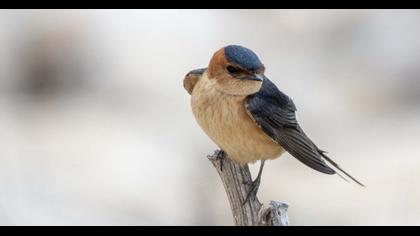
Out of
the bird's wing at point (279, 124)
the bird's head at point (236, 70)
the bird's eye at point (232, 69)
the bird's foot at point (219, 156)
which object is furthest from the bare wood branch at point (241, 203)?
the bird's eye at point (232, 69)

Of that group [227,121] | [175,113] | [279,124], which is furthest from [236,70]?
[175,113]

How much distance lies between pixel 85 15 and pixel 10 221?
3.25 m

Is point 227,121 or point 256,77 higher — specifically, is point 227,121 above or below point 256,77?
below

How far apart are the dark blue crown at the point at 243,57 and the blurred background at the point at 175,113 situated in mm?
2094

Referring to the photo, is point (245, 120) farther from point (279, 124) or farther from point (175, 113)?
point (175, 113)

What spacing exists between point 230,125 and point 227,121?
0.07 feet

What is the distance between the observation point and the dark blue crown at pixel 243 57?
372 cm

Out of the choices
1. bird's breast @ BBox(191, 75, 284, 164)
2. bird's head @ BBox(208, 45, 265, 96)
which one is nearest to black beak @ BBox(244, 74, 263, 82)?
A: bird's head @ BBox(208, 45, 265, 96)

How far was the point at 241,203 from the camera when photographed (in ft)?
12.9

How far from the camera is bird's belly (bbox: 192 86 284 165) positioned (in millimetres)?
4066

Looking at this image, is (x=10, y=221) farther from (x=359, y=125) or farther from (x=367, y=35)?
(x=367, y=35)

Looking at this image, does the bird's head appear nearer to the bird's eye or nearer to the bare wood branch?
the bird's eye

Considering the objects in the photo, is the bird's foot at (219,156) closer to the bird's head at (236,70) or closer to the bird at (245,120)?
the bird at (245,120)

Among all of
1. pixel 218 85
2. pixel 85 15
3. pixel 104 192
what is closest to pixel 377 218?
pixel 104 192
